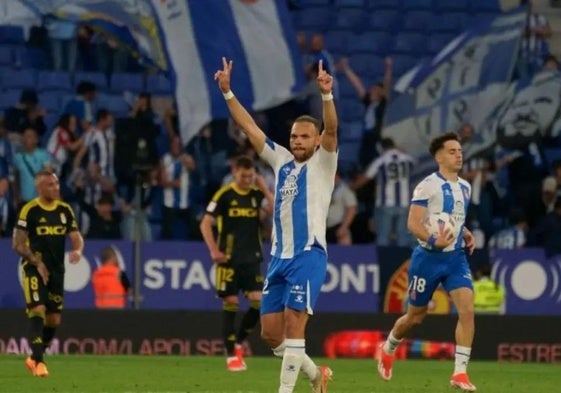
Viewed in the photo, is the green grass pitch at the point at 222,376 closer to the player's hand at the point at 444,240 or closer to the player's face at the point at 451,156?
the player's hand at the point at 444,240

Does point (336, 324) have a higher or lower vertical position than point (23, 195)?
lower

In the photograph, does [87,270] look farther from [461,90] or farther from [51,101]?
[461,90]

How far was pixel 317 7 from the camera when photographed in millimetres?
28109

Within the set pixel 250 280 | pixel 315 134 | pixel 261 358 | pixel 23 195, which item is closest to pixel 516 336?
pixel 261 358

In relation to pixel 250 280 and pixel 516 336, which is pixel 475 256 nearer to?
pixel 516 336

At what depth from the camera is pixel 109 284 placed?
23.3m

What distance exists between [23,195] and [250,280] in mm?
5426

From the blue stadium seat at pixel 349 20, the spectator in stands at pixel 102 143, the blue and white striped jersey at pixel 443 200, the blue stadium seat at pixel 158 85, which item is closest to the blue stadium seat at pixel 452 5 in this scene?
the blue stadium seat at pixel 349 20

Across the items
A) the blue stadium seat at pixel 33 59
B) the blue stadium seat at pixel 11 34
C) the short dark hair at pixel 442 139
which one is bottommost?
the short dark hair at pixel 442 139

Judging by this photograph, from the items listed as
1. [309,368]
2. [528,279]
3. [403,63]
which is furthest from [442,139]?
[403,63]

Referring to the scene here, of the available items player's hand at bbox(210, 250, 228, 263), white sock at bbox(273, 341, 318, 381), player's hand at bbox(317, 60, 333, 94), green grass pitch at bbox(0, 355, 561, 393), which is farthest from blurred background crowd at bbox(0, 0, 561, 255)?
player's hand at bbox(317, 60, 333, 94)

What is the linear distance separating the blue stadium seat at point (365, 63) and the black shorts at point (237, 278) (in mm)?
8948

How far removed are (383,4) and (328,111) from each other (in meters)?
16.2

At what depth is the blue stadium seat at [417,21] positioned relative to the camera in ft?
92.3
